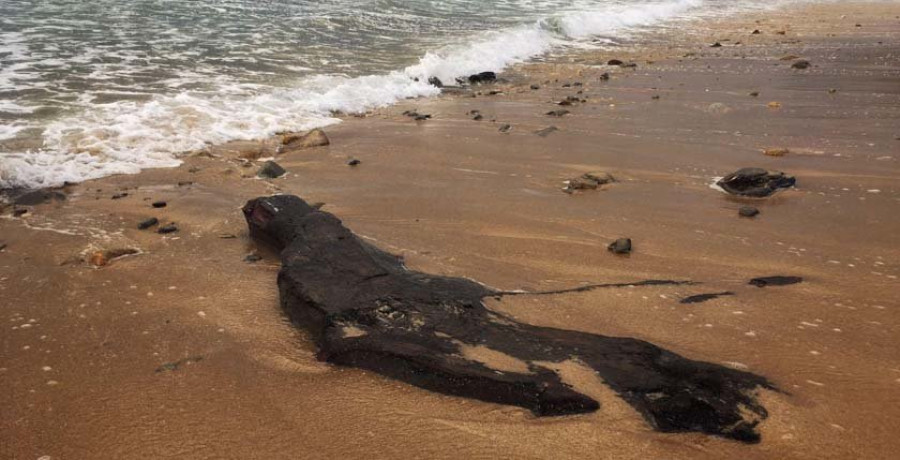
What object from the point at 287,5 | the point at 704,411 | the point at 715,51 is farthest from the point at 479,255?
the point at 287,5

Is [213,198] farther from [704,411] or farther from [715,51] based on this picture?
[715,51]

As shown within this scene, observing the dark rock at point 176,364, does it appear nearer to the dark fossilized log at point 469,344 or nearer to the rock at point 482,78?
the dark fossilized log at point 469,344

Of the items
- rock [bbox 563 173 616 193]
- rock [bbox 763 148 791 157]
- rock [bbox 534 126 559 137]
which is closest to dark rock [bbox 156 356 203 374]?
rock [bbox 563 173 616 193]

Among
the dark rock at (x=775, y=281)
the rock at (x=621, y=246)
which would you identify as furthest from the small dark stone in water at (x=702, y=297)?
the rock at (x=621, y=246)

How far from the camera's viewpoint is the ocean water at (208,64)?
6.24 metres

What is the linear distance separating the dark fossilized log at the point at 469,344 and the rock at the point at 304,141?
3.35 metres

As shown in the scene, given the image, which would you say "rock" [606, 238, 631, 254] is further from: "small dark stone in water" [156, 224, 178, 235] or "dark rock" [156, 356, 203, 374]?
"small dark stone in water" [156, 224, 178, 235]

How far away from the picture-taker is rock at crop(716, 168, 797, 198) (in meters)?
4.91

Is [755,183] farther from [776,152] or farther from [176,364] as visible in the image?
[176,364]

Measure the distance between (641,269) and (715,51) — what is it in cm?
1179

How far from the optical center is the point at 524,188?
206 inches

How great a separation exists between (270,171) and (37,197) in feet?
5.51

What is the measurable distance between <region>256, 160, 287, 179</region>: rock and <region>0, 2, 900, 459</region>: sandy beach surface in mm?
103

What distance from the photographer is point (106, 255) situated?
3811 millimetres
